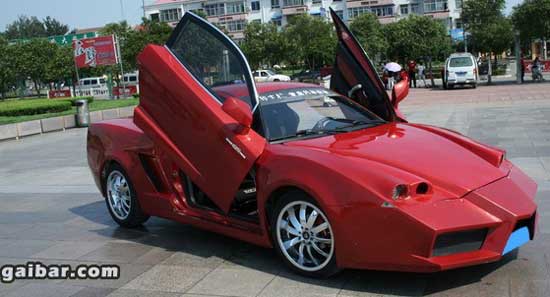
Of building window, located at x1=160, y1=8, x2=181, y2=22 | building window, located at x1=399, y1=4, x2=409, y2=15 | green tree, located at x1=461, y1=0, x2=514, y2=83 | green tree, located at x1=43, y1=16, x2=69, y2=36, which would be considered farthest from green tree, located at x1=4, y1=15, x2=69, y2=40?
green tree, located at x1=461, y1=0, x2=514, y2=83

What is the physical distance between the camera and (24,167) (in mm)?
12000

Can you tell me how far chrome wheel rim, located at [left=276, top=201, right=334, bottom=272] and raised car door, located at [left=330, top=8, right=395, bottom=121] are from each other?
172cm

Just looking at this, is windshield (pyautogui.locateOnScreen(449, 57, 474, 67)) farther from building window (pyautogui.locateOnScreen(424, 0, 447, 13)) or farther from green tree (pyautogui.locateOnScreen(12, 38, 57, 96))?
building window (pyautogui.locateOnScreen(424, 0, 447, 13))

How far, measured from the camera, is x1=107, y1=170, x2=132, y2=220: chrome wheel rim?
6.37 meters

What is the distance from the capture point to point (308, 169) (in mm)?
4355

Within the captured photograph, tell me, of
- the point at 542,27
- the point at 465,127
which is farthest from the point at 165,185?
the point at 542,27

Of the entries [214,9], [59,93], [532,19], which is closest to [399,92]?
[532,19]

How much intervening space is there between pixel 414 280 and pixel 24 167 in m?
9.63

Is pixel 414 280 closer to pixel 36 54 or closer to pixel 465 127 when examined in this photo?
pixel 465 127

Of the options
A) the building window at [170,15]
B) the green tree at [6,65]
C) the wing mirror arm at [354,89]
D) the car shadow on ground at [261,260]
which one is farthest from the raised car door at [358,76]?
the building window at [170,15]

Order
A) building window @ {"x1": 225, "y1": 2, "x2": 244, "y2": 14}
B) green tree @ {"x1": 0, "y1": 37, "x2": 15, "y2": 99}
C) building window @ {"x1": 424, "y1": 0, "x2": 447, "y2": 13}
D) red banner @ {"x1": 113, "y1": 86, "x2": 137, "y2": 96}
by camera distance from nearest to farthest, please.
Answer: red banner @ {"x1": 113, "y1": 86, "x2": 137, "y2": 96} → green tree @ {"x1": 0, "y1": 37, "x2": 15, "y2": 99} → building window @ {"x1": 424, "y1": 0, "x2": 447, "y2": 13} → building window @ {"x1": 225, "y1": 2, "x2": 244, "y2": 14}

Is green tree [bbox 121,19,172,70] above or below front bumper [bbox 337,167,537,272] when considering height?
above

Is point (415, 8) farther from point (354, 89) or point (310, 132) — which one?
point (310, 132)

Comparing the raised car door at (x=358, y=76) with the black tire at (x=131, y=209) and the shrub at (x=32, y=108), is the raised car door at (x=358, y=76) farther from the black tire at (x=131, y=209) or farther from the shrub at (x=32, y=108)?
the shrub at (x=32, y=108)
